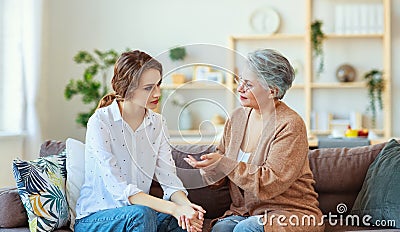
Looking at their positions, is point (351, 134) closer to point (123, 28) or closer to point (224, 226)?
point (123, 28)

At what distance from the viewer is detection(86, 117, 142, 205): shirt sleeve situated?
2.53 meters

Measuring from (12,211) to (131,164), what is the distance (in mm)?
532

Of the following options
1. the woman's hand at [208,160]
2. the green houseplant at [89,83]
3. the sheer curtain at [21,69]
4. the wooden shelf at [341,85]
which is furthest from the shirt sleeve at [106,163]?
the wooden shelf at [341,85]

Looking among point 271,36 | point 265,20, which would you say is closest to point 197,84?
point 271,36

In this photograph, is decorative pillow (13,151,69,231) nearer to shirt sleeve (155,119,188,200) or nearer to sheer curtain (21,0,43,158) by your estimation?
shirt sleeve (155,119,188,200)

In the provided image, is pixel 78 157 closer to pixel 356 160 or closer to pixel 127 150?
pixel 127 150

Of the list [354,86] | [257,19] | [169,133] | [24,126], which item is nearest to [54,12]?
[24,126]

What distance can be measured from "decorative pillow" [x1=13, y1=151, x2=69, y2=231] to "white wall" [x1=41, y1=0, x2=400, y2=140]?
3.16 m

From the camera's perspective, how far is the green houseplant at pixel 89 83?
17.7ft

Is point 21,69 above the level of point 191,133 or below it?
above

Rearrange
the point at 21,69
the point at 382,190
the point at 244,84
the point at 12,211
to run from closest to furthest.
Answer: the point at 244,84 < the point at 12,211 < the point at 382,190 < the point at 21,69

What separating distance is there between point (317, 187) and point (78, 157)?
110 cm

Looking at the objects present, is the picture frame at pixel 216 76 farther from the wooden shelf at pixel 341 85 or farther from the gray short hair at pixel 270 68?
the wooden shelf at pixel 341 85

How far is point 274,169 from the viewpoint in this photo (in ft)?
8.35
